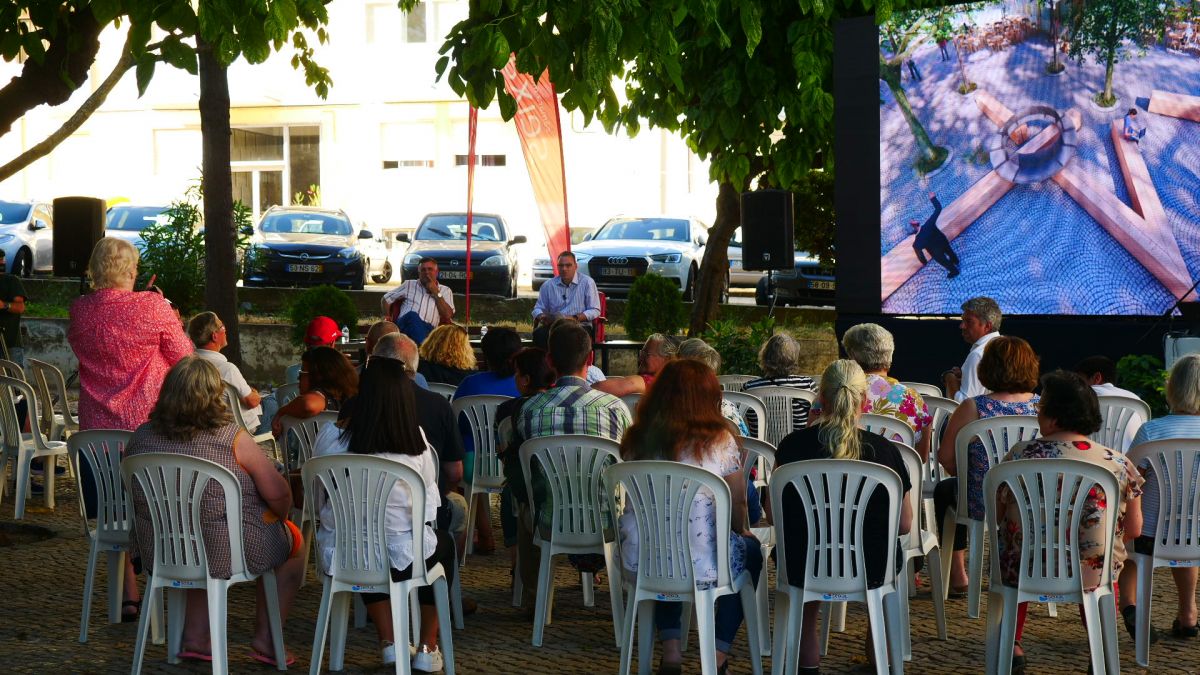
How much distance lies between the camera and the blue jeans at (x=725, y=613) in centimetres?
496

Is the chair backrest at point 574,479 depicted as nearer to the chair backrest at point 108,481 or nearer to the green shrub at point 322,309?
the chair backrest at point 108,481

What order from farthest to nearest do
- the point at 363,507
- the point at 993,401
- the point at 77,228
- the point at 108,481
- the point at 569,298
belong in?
the point at 77,228
the point at 569,298
the point at 993,401
the point at 108,481
the point at 363,507

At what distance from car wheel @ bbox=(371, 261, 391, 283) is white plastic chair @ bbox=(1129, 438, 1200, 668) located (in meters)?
21.2

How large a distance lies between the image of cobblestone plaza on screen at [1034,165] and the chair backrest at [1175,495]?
594 cm

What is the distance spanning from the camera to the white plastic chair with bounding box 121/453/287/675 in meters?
4.85

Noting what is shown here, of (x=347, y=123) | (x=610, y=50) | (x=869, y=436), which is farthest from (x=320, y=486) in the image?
(x=347, y=123)

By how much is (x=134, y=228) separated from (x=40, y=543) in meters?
15.5

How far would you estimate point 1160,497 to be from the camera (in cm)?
525

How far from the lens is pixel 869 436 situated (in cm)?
486

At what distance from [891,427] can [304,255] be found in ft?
50.1

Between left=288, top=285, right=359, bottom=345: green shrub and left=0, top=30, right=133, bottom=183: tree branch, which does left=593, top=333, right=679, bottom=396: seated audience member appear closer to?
left=0, top=30, right=133, bottom=183: tree branch

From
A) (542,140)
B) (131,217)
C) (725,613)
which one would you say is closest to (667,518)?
(725,613)

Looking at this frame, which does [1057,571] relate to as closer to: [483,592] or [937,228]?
[483,592]

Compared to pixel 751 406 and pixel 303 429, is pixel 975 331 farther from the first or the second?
pixel 303 429
